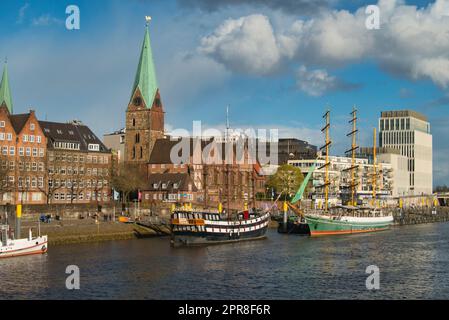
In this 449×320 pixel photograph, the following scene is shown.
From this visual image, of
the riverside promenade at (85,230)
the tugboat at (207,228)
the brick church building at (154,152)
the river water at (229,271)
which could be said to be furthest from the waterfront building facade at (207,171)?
the river water at (229,271)

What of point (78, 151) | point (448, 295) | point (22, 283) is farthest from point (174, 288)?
point (78, 151)

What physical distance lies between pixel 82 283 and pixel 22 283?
4853 mm

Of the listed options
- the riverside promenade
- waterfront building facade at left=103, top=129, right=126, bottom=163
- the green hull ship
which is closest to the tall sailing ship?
the green hull ship

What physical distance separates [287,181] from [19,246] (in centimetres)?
10220

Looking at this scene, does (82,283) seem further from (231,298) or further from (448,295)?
(448,295)

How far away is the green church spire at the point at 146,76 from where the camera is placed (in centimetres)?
15812

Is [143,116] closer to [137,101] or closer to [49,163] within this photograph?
[137,101]

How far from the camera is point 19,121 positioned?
4801 inches

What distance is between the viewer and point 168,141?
533ft

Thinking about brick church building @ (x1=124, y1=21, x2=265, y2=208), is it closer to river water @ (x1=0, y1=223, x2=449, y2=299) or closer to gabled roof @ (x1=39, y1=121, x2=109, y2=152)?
gabled roof @ (x1=39, y1=121, x2=109, y2=152)

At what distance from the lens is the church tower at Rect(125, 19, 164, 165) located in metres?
161

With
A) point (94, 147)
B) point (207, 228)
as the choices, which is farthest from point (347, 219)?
point (94, 147)

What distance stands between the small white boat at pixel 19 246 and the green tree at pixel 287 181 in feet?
311

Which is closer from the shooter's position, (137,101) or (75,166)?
(75,166)
